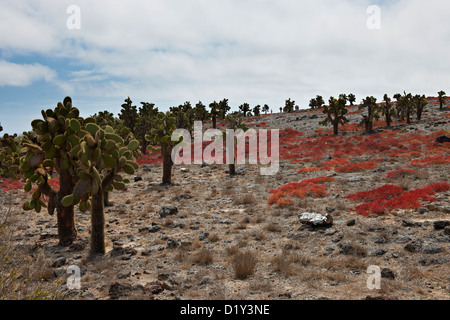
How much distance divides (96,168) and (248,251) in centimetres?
601

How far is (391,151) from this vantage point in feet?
86.8

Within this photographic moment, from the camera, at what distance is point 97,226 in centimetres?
991

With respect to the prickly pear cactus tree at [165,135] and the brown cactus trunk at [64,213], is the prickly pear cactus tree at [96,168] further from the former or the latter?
the prickly pear cactus tree at [165,135]

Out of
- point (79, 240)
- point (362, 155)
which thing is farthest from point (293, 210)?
point (362, 155)

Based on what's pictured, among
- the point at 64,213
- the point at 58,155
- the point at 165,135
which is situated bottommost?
the point at 64,213

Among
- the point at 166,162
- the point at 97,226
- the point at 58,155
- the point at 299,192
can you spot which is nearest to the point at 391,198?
the point at 299,192

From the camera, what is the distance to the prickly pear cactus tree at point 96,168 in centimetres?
903

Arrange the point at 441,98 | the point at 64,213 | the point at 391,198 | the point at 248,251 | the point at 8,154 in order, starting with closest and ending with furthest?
the point at 248,251
the point at 64,213
the point at 391,198
the point at 8,154
the point at 441,98

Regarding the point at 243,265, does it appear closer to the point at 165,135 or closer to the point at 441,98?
the point at 165,135

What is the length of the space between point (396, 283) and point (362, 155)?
23030mm

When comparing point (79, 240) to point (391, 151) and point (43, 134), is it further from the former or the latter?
point (391, 151)

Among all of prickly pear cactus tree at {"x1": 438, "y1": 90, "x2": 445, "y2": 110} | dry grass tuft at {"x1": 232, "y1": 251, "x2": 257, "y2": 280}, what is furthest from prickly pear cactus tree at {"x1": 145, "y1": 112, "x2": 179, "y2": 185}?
prickly pear cactus tree at {"x1": 438, "y1": 90, "x2": 445, "y2": 110}

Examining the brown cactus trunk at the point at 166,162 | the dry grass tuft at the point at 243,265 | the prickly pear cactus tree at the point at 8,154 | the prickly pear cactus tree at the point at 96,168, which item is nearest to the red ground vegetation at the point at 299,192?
the dry grass tuft at the point at 243,265

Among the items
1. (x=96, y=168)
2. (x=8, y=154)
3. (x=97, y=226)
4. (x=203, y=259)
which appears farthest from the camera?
(x=8, y=154)
